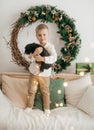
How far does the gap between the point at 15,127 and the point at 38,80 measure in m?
0.51

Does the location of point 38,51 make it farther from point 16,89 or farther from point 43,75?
point 16,89

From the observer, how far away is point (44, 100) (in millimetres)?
2609

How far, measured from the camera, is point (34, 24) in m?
3.05

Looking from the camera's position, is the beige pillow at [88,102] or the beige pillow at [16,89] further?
the beige pillow at [16,89]

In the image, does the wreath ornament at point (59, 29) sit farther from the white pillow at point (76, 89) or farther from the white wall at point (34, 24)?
the white pillow at point (76, 89)

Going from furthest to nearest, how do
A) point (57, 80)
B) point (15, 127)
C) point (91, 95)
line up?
point (57, 80), point (91, 95), point (15, 127)

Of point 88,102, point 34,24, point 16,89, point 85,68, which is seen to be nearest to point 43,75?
point 16,89

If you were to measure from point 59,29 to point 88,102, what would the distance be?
2.94 feet

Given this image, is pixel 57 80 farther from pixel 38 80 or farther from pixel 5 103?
pixel 5 103

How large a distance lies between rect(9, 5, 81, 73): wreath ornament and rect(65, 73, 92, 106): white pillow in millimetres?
280

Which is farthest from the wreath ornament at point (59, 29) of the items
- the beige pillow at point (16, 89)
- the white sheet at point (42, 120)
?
the white sheet at point (42, 120)

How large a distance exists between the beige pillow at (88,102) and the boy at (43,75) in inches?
12.4

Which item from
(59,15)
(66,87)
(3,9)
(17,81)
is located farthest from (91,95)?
(3,9)

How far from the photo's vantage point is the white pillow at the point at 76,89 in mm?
2746
